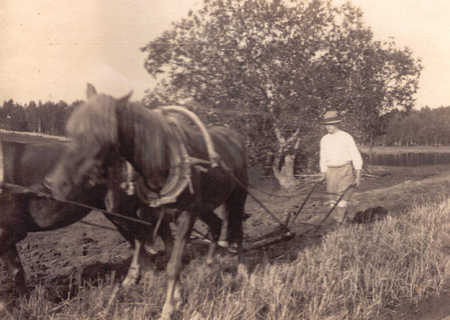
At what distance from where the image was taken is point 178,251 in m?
3.53

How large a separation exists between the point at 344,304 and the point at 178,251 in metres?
1.44

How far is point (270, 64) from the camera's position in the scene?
44.2 feet

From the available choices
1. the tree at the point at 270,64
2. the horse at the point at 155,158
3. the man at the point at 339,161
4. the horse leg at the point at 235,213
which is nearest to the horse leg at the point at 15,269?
the horse at the point at 155,158

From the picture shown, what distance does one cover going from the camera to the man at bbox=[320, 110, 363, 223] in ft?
19.3

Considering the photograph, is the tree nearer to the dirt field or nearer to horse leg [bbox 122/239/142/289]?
the dirt field

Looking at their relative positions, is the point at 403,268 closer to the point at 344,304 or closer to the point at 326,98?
the point at 344,304

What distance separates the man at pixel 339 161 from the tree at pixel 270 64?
21.8ft

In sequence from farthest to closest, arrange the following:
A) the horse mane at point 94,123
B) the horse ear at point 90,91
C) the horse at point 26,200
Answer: the horse at point 26,200, the horse ear at point 90,91, the horse mane at point 94,123

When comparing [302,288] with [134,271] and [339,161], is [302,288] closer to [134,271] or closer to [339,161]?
[134,271]

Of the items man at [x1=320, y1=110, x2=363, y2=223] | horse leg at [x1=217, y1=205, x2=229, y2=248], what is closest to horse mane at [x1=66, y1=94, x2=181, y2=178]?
horse leg at [x1=217, y1=205, x2=229, y2=248]

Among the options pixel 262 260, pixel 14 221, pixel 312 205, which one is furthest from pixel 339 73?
pixel 14 221

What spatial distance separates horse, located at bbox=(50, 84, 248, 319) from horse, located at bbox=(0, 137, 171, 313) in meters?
0.37

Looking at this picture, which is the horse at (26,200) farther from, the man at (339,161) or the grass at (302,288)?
the man at (339,161)

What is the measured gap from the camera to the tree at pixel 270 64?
13.0 metres
